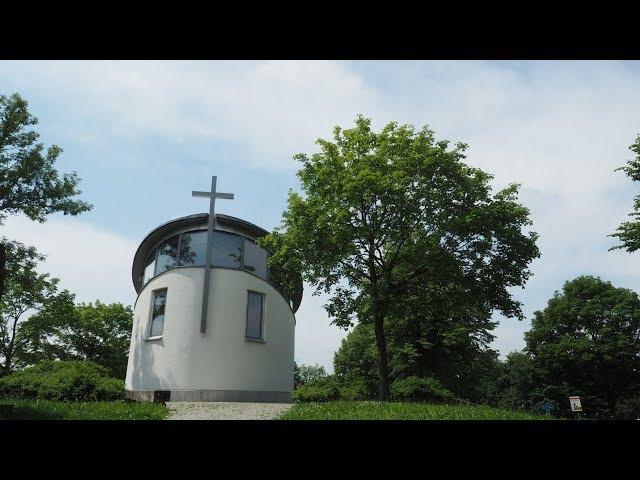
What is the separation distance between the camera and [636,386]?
132 feet

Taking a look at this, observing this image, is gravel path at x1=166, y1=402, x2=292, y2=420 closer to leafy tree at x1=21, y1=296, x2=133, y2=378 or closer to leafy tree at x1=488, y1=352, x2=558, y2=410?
leafy tree at x1=21, y1=296, x2=133, y2=378

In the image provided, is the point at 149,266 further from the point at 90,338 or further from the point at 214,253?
the point at 90,338

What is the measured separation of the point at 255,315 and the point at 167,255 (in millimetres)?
5576

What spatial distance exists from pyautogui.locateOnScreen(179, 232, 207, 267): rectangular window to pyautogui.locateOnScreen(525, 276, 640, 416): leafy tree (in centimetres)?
3717

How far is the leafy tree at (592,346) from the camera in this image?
40844 millimetres

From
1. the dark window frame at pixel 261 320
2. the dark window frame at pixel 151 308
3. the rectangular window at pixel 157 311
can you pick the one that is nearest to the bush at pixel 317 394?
the dark window frame at pixel 261 320

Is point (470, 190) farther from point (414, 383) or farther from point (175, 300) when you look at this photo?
→ point (175, 300)

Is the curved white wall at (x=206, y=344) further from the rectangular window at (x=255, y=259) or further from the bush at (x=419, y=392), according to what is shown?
the bush at (x=419, y=392)

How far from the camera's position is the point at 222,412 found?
15.3 meters

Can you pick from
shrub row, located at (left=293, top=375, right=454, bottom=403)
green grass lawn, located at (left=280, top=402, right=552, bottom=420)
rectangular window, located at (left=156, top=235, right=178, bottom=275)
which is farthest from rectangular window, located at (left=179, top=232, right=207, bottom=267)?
green grass lawn, located at (left=280, top=402, right=552, bottom=420)

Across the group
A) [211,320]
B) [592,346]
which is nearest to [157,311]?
[211,320]

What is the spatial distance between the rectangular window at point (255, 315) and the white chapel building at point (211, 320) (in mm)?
49
